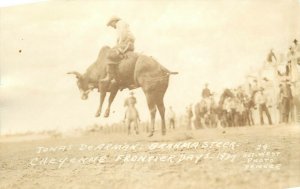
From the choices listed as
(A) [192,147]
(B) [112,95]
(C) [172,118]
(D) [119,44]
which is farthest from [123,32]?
(A) [192,147]

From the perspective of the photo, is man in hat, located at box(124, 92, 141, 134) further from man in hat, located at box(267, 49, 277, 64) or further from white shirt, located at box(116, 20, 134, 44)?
man in hat, located at box(267, 49, 277, 64)

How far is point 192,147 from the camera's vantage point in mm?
3189

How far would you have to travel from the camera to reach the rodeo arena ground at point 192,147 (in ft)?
9.93

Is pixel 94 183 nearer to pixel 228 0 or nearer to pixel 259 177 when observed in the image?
pixel 259 177

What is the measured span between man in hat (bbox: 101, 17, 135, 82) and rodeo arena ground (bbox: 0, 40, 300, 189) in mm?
257

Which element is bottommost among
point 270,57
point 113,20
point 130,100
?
point 130,100

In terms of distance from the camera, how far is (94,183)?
3238mm

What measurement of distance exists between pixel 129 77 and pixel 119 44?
23cm

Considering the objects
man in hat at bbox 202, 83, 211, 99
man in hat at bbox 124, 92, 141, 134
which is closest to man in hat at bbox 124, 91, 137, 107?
man in hat at bbox 124, 92, 141, 134

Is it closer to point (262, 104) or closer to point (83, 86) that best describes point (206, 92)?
point (262, 104)

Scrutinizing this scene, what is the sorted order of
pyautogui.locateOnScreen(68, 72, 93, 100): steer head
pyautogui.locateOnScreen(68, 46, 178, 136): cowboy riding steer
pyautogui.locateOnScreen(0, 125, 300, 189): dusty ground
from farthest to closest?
1. pyautogui.locateOnScreen(68, 72, 93, 100): steer head
2. pyautogui.locateOnScreen(68, 46, 178, 136): cowboy riding steer
3. pyautogui.locateOnScreen(0, 125, 300, 189): dusty ground

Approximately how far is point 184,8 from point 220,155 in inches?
37.9

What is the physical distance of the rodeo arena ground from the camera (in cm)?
303

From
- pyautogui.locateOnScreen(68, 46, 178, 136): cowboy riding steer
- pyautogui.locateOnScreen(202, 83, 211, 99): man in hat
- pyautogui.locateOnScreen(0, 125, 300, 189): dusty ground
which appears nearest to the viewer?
pyautogui.locateOnScreen(0, 125, 300, 189): dusty ground
